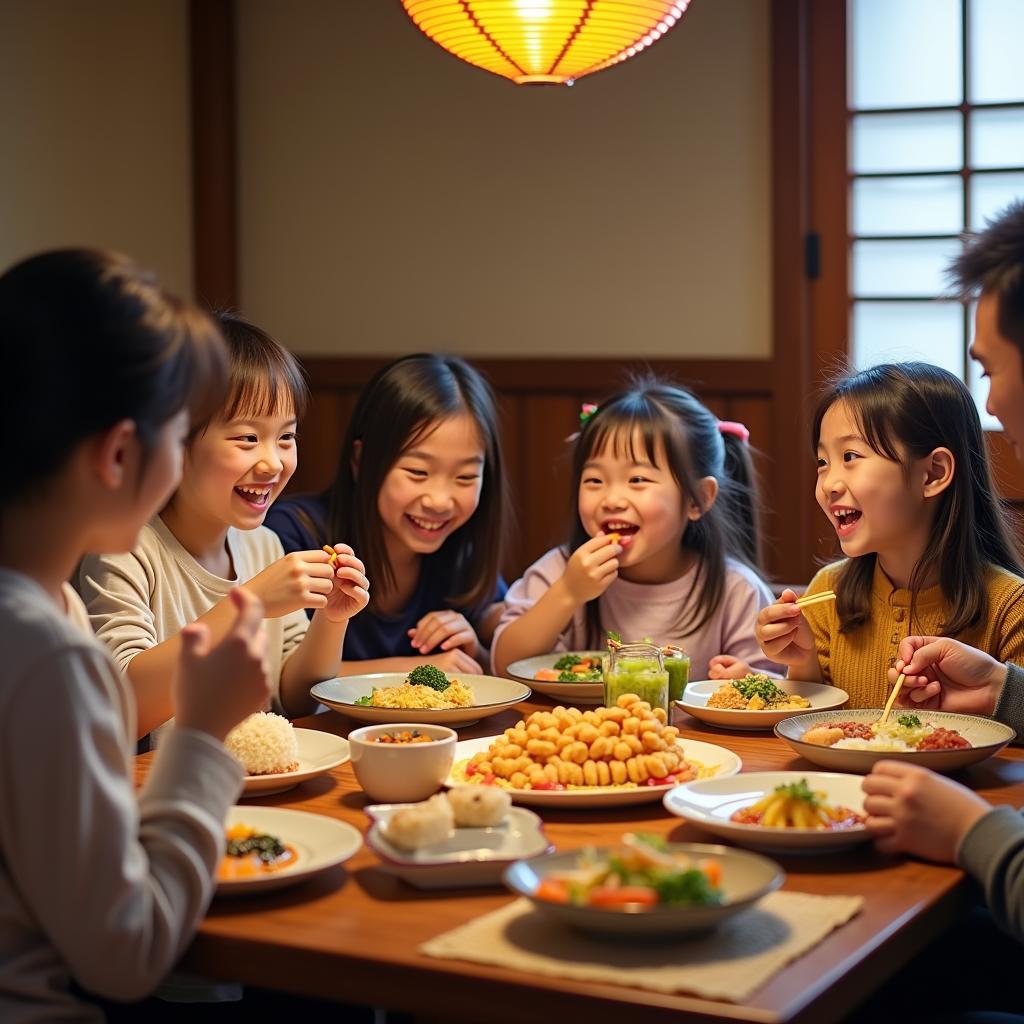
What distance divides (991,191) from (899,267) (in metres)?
0.31

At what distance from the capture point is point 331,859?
133cm

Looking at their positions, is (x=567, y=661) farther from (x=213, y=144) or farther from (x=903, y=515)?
(x=213, y=144)

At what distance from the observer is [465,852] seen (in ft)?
4.43

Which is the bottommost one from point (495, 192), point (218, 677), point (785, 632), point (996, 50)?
point (785, 632)

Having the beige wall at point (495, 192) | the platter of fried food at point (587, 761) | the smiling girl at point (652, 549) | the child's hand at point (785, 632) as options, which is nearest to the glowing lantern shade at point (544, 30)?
the smiling girl at point (652, 549)

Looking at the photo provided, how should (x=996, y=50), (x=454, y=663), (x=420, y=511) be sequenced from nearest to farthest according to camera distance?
(x=454, y=663)
(x=420, y=511)
(x=996, y=50)

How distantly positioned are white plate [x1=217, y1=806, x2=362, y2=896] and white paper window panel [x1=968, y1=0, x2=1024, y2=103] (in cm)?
315

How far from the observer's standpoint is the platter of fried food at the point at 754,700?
198 cm

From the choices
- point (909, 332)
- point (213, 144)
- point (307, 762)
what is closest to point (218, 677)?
point (307, 762)

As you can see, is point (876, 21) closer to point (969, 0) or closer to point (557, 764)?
point (969, 0)

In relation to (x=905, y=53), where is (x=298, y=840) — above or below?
below

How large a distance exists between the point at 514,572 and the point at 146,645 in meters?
2.44

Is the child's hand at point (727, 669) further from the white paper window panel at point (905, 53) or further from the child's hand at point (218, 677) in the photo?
the white paper window panel at point (905, 53)

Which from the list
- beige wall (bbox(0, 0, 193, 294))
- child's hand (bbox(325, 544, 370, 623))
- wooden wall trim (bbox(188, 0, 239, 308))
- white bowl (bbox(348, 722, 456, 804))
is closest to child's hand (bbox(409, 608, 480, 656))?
child's hand (bbox(325, 544, 370, 623))
